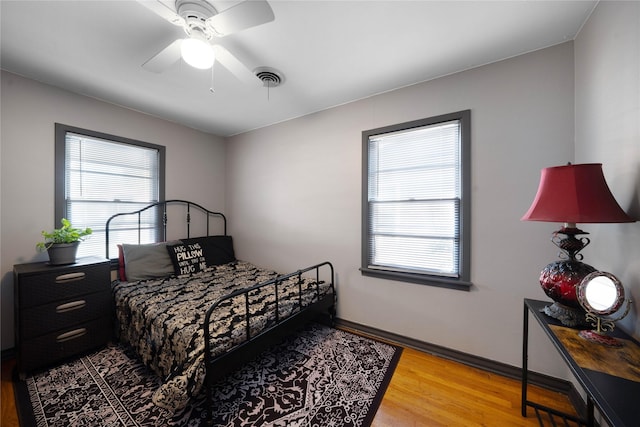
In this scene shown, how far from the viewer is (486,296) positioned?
1.96 m

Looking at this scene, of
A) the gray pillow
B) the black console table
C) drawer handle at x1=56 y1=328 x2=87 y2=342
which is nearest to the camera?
the black console table

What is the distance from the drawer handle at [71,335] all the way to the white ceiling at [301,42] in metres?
2.20

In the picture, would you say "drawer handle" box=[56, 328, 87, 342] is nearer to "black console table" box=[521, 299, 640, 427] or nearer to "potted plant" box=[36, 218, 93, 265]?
"potted plant" box=[36, 218, 93, 265]

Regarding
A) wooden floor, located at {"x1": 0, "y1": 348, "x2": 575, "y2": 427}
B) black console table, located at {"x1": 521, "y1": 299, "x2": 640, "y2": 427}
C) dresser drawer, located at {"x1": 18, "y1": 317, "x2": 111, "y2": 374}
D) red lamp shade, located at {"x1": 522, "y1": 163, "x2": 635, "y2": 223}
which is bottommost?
wooden floor, located at {"x1": 0, "y1": 348, "x2": 575, "y2": 427}

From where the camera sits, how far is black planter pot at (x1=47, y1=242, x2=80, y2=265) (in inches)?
79.8

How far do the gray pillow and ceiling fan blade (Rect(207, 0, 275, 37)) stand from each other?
2.38 m

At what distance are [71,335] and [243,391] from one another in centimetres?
158

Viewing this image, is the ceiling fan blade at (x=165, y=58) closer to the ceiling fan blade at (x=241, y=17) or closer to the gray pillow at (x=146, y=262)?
the ceiling fan blade at (x=241, y=17)

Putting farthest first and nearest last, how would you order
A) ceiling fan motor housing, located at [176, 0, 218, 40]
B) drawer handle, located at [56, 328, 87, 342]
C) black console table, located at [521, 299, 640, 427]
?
1. drawer handle, located at [56, 328, 87, 342]
2. ceiling fan motor housing, located at [176, 0, 218, 40]
3. black console table, located at [521, 299, 640, 427]

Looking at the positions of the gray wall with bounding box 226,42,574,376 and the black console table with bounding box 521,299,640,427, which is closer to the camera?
the black console table with bounding box 521,299,640,427

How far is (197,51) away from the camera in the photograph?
→ 1331 millimetres

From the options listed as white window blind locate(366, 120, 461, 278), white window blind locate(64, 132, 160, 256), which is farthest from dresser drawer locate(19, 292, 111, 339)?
white window blind locate(366, 120, 461, 278)

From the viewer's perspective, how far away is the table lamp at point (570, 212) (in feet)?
3.57

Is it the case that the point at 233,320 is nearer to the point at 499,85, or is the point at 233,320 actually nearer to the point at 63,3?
the point at 63,3
